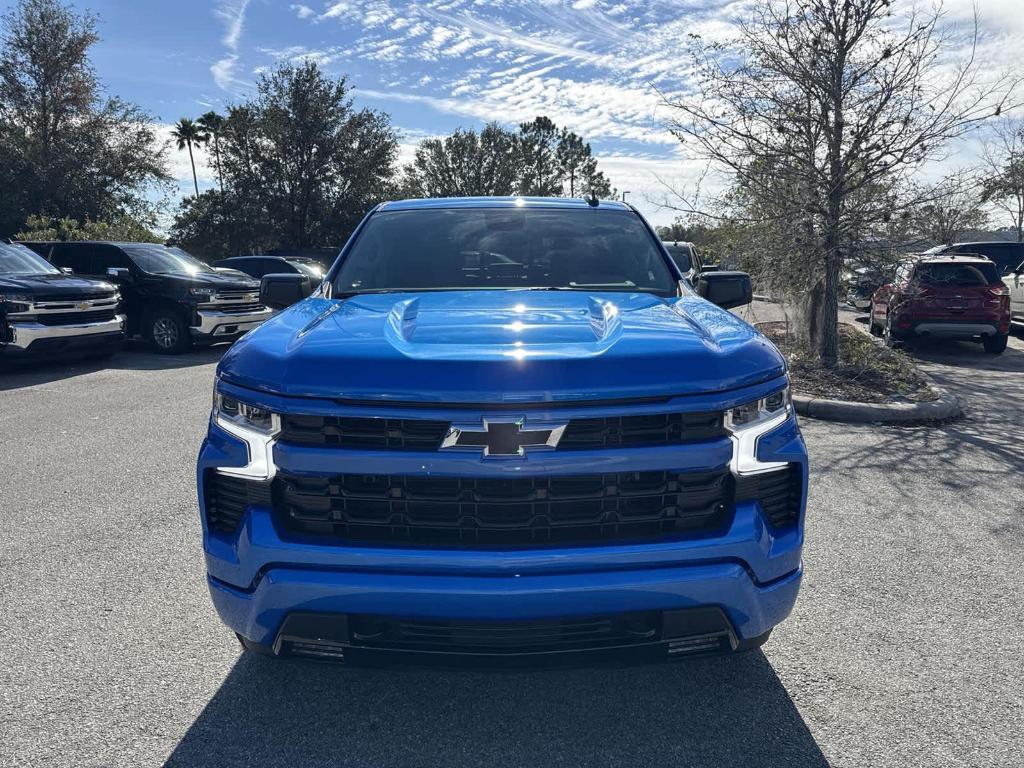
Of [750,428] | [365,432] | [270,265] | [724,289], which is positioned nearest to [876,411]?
[724,289]

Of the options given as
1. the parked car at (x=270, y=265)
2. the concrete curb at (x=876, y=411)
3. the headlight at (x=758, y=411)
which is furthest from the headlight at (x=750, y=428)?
the parked car at (x=270, y=265)

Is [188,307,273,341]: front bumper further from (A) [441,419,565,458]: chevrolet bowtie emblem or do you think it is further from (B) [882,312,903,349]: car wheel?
(A) [441,419,565,458]: chevrolet bowtie emblem

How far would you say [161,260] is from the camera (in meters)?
13.4

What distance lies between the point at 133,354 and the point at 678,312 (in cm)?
1235

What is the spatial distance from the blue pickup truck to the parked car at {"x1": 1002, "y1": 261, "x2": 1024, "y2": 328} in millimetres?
15180

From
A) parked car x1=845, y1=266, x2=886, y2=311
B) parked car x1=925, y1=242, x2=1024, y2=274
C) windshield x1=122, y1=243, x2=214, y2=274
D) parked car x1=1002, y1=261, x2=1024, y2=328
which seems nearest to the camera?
parked car x1=845, y1=266, x2=886, y2=311

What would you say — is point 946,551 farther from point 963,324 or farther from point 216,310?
point 216,310

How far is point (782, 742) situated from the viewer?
249cm

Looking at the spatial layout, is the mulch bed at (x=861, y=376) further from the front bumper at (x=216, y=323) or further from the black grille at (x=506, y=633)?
the front bumper at (x=216, y=323)

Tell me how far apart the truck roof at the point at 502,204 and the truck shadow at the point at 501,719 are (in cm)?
245

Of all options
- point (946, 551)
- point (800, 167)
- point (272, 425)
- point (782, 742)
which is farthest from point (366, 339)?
point (800, 167)

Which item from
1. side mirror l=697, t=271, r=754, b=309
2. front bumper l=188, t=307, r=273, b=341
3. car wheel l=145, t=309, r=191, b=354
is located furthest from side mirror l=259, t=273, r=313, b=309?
car wheel l=145, t=309, r=191, b=354

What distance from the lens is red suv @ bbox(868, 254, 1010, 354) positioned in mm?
12633

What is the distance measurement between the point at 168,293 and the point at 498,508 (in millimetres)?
12083
